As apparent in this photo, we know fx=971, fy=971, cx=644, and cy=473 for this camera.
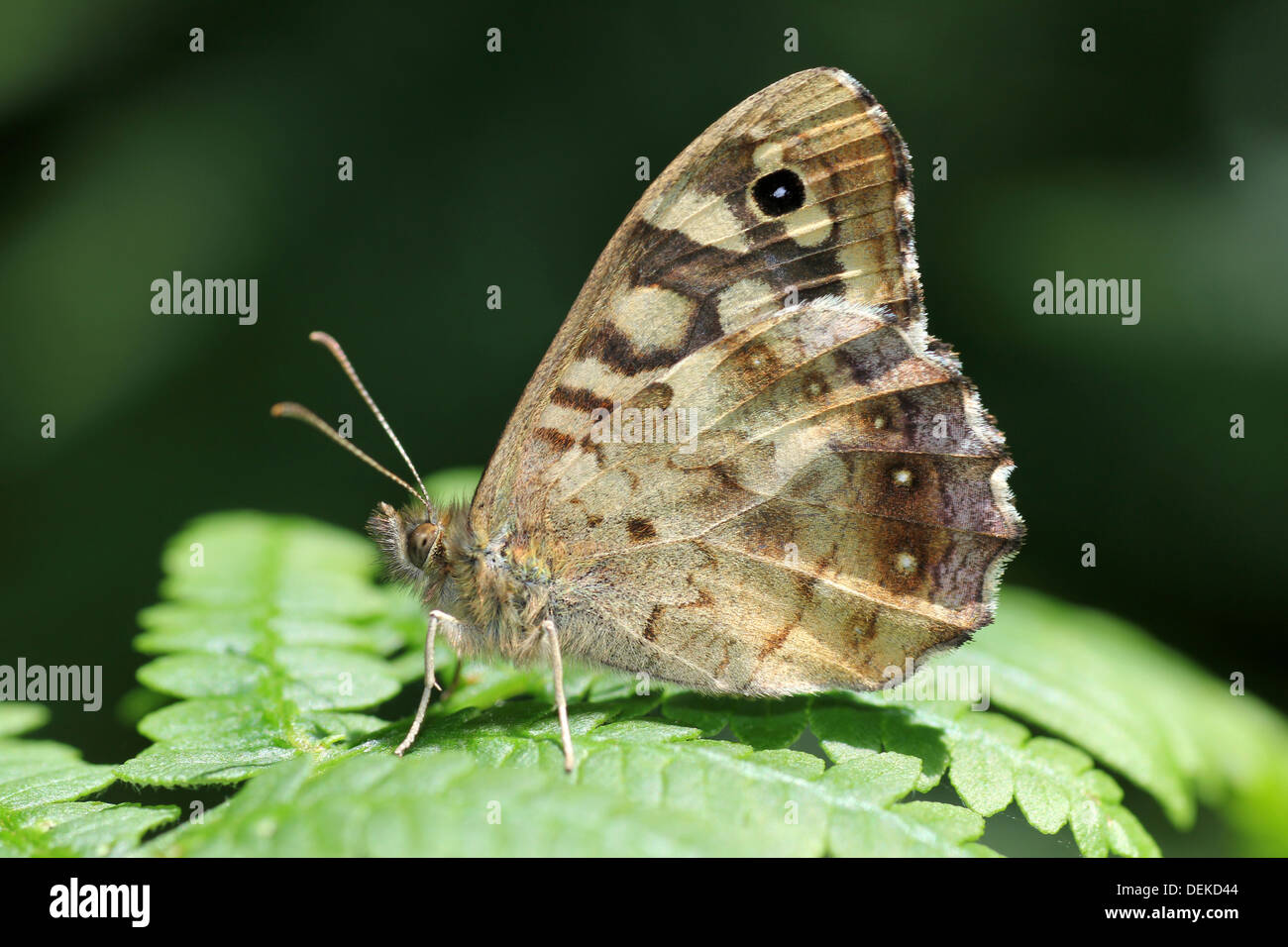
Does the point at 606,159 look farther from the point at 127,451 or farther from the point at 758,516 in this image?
the point at 758,516

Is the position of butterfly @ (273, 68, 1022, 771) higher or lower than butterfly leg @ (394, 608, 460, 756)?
higher

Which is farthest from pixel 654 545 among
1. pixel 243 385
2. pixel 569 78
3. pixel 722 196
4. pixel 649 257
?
pixel 569 78

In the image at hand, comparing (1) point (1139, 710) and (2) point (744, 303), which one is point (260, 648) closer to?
(2) point (744, 303)

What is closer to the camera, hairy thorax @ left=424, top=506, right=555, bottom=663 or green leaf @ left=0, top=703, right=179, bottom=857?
green leaf @ left=0, top=703, right=179, bottom=857

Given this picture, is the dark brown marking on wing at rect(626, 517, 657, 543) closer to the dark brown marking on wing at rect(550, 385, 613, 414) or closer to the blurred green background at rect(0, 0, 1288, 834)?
the dark brown marking on wing at rect(550, 385, 613, 414)

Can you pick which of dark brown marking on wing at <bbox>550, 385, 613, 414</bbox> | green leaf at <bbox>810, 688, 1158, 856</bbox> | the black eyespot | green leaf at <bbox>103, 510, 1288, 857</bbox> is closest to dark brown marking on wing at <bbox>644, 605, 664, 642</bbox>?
green leaf at <bbox>103, 510, 1288, 857</bbox>

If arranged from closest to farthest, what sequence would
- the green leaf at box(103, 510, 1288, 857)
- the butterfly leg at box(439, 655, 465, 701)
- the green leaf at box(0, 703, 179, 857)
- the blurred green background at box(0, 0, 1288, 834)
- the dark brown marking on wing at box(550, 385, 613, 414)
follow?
the green leaf at box(103, 510, 1288, 857) → the green leaf at box(0, 703, 179, 857) → the dark brown marking on wing at box(550, 385, 613, 414) → the butterfly leg at box(439, 655, 465, 701) → the blurred green background at box(0, 0, 1288, 834)
